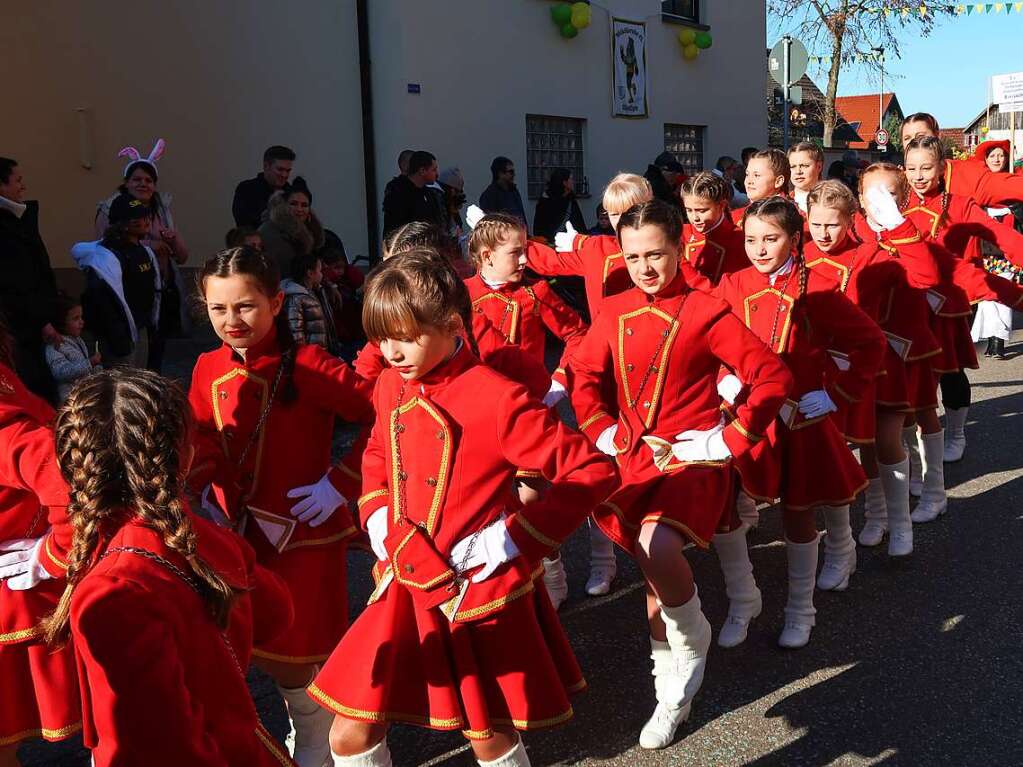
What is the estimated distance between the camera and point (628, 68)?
50.7 ft

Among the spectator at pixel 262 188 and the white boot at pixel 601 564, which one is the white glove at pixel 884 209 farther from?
the spectator at pixel 262 188

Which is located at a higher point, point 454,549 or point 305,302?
point 305,302

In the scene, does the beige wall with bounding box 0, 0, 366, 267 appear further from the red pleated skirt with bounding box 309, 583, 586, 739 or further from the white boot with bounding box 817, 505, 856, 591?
the red pleated skirt with bounding box 309, 583, 586, 739

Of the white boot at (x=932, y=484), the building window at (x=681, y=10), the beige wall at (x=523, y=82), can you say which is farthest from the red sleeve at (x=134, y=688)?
the building window at (x=681, y=10)

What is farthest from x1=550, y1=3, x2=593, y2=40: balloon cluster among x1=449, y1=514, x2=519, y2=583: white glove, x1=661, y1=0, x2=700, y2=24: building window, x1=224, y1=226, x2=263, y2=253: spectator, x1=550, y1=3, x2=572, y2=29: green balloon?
x1=449, y1=514, x2=519, y2=583: white glove

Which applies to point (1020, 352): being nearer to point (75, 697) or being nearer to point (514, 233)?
point (514, 233)

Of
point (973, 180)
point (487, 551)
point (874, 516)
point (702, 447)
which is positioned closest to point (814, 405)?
point (702, 447)

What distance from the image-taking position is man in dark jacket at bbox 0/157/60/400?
19.9ft

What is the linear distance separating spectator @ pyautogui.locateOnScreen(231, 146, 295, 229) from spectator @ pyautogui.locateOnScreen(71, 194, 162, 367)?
91 cm

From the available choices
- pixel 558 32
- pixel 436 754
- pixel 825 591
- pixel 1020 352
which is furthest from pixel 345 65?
pixel 436 754

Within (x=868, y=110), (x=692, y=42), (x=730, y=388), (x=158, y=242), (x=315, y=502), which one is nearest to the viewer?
(x=315, y=502)

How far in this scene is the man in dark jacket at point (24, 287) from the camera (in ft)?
19.9

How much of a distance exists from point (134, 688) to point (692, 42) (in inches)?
634

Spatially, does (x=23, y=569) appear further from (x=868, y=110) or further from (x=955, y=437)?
(x=868, y=110)
